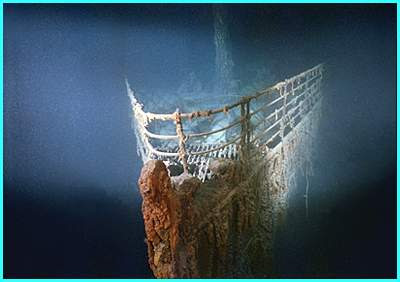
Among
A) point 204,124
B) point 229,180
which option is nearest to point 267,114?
point 204,124

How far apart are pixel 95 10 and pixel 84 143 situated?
909 millimetres

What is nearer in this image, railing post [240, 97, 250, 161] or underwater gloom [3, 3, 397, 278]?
railing post [240, 97, 250, 161]

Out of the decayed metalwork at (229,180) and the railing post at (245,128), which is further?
the railing post at (245,128)

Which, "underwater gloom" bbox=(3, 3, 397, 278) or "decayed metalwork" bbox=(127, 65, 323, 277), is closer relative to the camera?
"decayed metalwork" bbox=(127, 65, 323, 277)

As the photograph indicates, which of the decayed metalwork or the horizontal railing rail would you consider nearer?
the decayed metalwork

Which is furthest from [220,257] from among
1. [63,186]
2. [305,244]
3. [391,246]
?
[391,246]

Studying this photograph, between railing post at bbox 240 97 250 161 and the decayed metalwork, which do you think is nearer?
the decayed metalwork

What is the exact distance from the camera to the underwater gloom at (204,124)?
275 cm

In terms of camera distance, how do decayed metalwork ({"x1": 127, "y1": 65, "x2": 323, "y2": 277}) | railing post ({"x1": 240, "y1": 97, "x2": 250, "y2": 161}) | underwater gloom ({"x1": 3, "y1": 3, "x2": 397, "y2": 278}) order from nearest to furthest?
decayed metalwork ({"x1": 127, "y1": 65, "x2": 323, "y2": 277}) < railing post ({"x1": 240, "y1": 97, "x2": 250, "y2": 161}) < underwater gloom ({"x1": 3, "y1": 3, "x2": 397, "y2": 278})

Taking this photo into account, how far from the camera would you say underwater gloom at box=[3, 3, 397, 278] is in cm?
275

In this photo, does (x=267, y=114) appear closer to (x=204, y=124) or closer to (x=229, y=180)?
(x=204, y=124)

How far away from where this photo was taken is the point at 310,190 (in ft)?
10.3

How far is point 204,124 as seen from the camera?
9.51 feet

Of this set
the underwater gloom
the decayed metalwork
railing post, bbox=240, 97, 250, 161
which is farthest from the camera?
the underwater gloom
